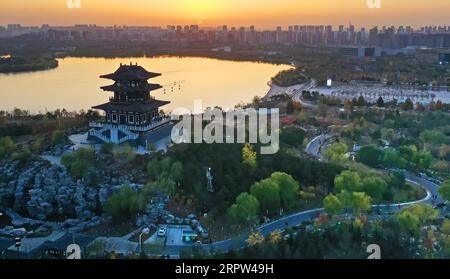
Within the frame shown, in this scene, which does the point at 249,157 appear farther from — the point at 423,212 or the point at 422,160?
the point at 422,160

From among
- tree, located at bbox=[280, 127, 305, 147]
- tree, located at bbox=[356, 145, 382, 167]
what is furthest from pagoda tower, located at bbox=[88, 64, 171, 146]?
tree, located at bbox=[356, 145, 382, 167]

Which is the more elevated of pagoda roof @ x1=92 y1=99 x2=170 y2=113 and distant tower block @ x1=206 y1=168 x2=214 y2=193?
pagoda roof @ x1=92 y1=99 x2=170 y2=113

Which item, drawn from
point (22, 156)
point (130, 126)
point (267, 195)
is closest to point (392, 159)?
point (267, 195)

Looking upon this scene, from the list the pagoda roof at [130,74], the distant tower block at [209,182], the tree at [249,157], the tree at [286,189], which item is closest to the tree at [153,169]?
the distant tower block at [209,182]

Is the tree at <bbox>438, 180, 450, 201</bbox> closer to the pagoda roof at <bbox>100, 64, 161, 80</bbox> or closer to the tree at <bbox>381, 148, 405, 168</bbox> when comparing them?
the tree at <bbox>381, 148, 405, 168</bbox>

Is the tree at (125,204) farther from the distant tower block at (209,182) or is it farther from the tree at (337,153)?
the tree at (337,153)
